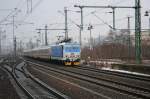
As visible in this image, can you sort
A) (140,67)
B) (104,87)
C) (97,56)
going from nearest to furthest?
1. (104,87)
2. (140,67)
3. (97,56)

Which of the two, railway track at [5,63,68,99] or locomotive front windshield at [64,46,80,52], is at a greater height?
locomotive front windshield at [64,46,80,52]

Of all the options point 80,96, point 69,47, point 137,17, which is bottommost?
point 80,96

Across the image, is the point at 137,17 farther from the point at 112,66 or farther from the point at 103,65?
the point at 103,65

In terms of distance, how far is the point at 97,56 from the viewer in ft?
213

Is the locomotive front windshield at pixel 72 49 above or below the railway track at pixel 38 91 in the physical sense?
above

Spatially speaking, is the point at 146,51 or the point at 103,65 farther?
the point at 146,51

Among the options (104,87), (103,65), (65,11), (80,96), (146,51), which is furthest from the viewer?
(146,51)

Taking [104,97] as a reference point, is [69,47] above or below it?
above

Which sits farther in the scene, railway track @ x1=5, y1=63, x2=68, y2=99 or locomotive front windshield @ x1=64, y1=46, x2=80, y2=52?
locomotive front windshield @ x1=64, y1=46, x2=80, y2=52

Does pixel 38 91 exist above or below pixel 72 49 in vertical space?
below

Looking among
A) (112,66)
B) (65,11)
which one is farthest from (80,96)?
(65,11)

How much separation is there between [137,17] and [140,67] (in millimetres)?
5287

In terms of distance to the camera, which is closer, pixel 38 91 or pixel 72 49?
pixel 38 91

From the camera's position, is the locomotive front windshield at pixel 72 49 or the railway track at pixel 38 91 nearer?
the railway track at pixel 38 91
